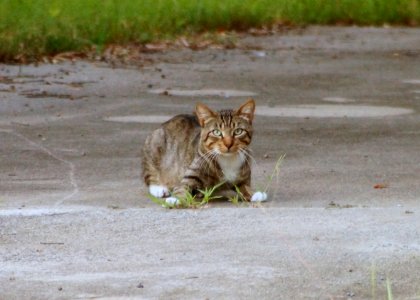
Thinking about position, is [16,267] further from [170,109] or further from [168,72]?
[168,72]

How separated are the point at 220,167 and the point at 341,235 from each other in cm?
210

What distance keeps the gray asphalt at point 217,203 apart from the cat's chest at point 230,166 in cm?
21

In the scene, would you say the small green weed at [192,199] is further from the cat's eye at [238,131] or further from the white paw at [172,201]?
the cat's eye at [238,131]

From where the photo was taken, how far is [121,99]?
14562 mm

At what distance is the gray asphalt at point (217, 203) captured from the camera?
6230mm

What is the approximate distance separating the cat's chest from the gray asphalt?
0.69 ft

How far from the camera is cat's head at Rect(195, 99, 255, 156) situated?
888 cm

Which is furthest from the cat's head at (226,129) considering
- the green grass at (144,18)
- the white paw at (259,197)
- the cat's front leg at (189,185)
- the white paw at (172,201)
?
the green grass at (144,18)

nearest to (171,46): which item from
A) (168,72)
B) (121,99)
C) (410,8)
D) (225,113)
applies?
(168,72)

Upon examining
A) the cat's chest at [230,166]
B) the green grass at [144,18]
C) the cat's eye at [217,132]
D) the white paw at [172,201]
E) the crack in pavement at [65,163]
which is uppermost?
the cat's eye at [217,132]

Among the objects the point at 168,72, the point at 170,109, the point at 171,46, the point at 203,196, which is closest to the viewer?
the point at 203,196

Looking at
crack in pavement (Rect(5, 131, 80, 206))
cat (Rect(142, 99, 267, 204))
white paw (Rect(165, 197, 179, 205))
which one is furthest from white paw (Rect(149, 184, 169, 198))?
white paw (Rect(165, 197, 179, 205))

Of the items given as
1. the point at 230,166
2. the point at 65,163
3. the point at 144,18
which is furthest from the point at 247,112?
the point at 144,18

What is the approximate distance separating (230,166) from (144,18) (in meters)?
12.6
